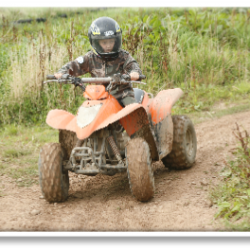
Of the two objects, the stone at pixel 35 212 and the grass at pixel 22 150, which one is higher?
the stone at pixel 35 212

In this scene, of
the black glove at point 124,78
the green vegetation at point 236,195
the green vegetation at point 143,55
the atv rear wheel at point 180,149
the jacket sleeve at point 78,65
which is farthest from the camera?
the green vegetation at point 143,55

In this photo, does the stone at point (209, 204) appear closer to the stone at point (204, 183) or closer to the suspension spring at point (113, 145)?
the stone at point (204, 183)

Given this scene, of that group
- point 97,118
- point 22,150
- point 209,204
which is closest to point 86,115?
point 97,118

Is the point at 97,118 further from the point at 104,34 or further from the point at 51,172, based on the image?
the point at 104,34

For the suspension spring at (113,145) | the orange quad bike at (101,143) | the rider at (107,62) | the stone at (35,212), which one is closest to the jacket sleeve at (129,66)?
the rider at (107,62)

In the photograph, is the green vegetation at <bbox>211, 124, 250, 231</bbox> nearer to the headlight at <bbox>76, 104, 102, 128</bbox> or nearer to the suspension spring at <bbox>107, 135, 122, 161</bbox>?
the suspension spring at <bbox>107, 135, 122, 161</bbox>

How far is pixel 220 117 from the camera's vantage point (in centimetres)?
716

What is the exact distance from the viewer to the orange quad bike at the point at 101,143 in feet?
12.9

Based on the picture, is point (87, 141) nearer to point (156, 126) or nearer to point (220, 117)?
point (156, 126)

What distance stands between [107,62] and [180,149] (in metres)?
1.38

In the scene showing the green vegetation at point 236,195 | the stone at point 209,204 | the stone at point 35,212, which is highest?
the green vegetation at point 236,195

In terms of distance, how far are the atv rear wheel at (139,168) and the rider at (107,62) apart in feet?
2.51

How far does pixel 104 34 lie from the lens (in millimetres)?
4305

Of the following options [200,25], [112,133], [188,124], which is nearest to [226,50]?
[200,25]
